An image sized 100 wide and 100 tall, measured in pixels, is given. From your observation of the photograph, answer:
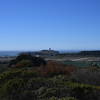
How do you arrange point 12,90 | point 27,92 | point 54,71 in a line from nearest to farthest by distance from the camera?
point 27,92 → point 12,90 → point 54,71

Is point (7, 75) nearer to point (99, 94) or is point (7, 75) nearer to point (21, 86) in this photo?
point (21, 86)

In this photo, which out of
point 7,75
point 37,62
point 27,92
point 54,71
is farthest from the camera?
point 37,62

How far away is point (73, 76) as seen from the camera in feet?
68.3

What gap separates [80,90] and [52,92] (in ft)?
4.48

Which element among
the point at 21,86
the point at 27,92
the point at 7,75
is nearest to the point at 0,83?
the point at 7,75

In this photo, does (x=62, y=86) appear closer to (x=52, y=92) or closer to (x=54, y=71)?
(x=52, y=92)

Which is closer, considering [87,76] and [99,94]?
[99,94]

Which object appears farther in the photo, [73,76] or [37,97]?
[73,76]

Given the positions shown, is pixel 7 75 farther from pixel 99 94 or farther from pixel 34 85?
pixel 99 94

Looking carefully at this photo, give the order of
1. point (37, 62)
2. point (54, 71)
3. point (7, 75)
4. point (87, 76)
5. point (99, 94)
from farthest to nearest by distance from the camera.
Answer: point (37, 62) < point (54, 71) < point (7, 75) < point (87, 76) < point (99, 94)

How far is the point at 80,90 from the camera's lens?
48.6 feet

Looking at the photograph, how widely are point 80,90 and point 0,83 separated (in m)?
7.19

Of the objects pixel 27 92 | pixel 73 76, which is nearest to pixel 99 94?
pixel 27 92

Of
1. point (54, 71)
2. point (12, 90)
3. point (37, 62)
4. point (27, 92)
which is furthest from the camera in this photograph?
point (37, 62)
